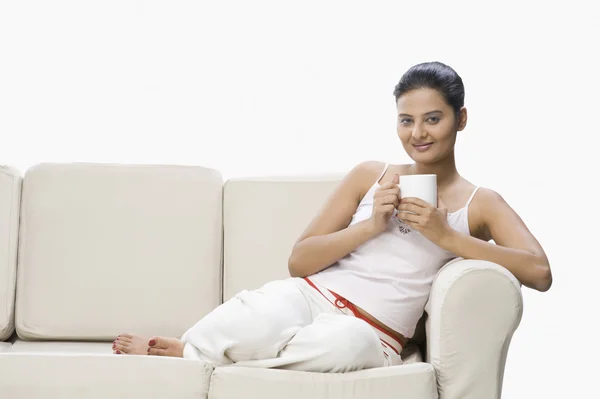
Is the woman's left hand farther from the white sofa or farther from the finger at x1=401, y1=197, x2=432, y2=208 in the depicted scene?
the white sofa

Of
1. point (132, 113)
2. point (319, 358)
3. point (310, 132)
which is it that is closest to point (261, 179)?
point (310, 132)

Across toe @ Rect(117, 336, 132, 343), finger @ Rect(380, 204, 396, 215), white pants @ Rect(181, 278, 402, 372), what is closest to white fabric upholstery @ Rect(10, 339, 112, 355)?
toe @ Rect(117, 336, 132, 343)

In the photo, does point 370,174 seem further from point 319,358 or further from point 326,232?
point 319,358

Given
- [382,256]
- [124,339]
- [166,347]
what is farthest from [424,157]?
[124,339]

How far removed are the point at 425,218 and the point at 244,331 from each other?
508 millimetres

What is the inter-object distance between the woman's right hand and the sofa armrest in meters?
0.25

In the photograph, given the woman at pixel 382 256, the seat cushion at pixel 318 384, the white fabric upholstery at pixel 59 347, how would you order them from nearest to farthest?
the seat cushion at pixel 318 384 → the woman at pixel 382 256 → the white fabric upholstery at pixel 59 347

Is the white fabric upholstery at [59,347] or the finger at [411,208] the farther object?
the white fabric upholstery at [59,347]

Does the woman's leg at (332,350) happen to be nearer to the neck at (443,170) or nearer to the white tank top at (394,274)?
the white tank top at (394,274)

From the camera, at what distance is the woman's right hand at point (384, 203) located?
79.3 inches

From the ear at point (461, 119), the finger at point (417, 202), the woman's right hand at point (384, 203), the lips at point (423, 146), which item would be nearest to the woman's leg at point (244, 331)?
the woman's right hand at point (384, 203)

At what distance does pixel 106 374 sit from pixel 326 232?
2.35 feet

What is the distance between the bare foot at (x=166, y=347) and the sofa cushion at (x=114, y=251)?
0.43 metres

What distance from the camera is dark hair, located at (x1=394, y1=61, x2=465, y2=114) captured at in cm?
214
